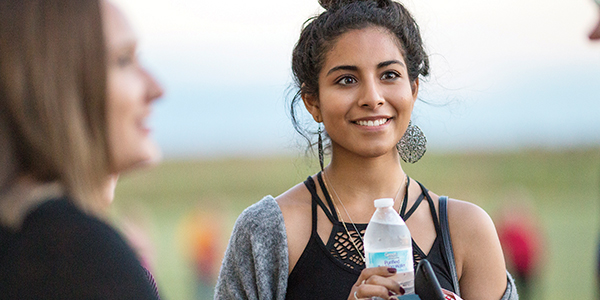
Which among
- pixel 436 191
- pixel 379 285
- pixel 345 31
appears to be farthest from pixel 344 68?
pixel 436 191

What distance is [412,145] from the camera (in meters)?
2.71

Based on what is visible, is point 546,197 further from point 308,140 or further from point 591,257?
point 308,140

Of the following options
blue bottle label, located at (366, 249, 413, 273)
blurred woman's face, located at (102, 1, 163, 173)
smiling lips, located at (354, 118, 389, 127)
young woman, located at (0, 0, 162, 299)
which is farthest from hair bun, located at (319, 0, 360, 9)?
young woman, located at (0, 0, 162, 299)

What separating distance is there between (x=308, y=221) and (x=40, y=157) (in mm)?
1466

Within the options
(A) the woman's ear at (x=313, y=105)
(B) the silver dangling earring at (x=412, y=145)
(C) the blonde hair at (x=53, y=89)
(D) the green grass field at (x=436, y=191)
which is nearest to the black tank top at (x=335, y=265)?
(B) the silver dangling earring at (x=412, y=145)

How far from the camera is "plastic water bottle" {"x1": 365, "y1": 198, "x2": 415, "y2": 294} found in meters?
1.99

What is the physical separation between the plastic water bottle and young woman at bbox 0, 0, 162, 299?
3.10 ft

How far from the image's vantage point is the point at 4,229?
117 cm

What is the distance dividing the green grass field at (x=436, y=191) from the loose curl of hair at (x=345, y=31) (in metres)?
7.13

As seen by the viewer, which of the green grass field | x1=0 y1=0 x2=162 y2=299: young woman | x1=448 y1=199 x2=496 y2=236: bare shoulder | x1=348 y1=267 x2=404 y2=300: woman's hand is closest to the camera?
x1=0 y1=0 x2=162 y2=299: young woman

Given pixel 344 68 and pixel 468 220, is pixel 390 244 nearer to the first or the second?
pixel 468 220

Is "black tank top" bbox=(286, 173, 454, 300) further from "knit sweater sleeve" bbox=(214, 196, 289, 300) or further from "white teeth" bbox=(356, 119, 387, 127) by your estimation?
"white teeth" bbox=(356, 119, 387, 127)

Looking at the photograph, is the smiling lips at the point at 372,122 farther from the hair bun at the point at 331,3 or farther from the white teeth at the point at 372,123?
the hair bun at the point at 331,3

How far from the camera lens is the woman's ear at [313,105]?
8.68 ft
